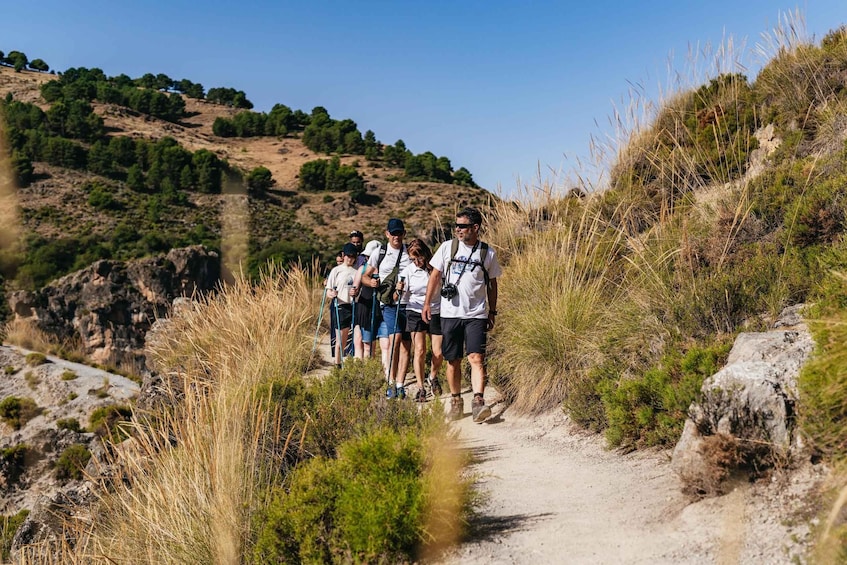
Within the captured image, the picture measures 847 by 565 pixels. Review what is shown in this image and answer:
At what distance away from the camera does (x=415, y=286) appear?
7.37 m

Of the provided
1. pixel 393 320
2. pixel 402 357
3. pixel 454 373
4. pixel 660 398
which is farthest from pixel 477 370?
pixel 660 398

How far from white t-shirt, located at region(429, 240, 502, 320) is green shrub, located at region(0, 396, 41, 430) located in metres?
18.8

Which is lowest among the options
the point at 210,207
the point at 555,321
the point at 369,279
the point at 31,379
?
the point at 31,379

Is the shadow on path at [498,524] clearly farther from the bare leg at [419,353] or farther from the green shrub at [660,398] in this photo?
the bare leg at [419,353]

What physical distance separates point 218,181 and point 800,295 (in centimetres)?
7406

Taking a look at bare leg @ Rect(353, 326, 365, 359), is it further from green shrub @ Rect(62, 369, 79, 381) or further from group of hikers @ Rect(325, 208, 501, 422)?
green shrub @ Rect(62, 369, 79, 381)

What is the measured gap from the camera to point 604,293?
7.27 m

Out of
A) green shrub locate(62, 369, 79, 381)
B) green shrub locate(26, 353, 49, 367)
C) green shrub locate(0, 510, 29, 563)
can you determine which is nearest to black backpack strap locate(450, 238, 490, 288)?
green shrub locate(0, 510, 29, 563)

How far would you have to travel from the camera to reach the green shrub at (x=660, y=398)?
4.41m

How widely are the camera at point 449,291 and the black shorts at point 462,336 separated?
213 millimetres

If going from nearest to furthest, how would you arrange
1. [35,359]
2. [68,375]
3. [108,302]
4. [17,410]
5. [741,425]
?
[741,425] → [17,410] → [68,375] → [35,359] → [108,302]

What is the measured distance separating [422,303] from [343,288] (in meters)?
1.83

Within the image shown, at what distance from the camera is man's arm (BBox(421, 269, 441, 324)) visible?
6691 mm

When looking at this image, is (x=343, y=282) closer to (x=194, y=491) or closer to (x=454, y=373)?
(x=454, y=373)
